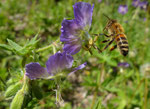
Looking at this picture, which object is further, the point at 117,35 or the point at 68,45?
the point at 117,35

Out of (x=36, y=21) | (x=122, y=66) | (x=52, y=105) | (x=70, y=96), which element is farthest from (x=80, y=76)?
(x=36, y=21)

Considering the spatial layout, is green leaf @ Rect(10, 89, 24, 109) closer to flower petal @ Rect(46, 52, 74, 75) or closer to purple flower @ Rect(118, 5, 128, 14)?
flower petal @ Rect(46, 52, 74, 75)

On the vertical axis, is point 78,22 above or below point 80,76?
above

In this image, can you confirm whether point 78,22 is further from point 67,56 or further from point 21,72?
point 21,72

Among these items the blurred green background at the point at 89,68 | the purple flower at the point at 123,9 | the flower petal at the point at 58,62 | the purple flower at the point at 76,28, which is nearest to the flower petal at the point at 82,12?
the purple flower at the point at 76,28

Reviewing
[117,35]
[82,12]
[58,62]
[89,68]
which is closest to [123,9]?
[89,68]

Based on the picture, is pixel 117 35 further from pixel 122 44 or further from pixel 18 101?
pixel 18 101
